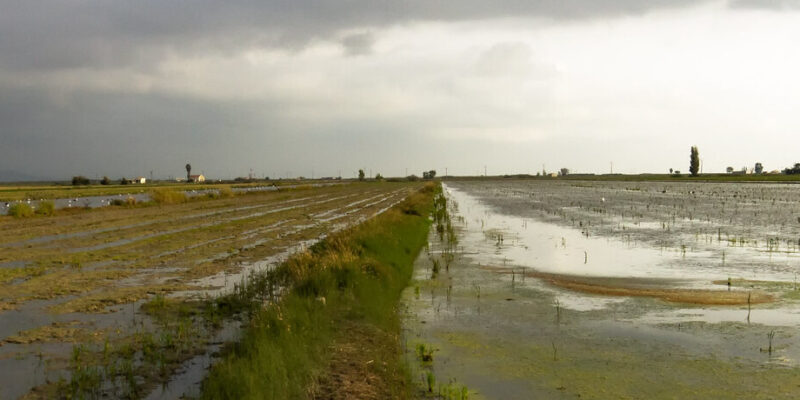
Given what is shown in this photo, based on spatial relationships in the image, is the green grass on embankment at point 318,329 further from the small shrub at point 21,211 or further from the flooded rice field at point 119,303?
the small shrub at point 21,211

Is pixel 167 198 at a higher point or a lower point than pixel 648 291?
Result: higher

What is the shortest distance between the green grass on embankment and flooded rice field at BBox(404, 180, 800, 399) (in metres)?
0.63

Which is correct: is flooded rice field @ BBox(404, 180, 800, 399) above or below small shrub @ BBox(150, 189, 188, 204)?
below

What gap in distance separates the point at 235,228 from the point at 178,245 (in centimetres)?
723

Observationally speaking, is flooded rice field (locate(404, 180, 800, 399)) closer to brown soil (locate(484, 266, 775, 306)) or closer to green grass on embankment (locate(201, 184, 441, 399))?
brown soil (locate(484, 266, 775, 306))

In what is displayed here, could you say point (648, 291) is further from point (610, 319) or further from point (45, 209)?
point (45, 209)

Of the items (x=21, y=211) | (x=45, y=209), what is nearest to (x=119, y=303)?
(x=21, y=211)

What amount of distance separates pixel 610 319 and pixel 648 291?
10.9 feet

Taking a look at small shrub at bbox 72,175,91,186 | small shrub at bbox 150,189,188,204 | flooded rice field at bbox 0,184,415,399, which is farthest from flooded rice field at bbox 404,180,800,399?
small shrub at bbox 72,175,91,186

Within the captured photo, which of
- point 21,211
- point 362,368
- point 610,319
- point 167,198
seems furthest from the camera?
point 167,198

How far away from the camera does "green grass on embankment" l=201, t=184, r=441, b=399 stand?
6906mm

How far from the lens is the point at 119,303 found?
12469mm

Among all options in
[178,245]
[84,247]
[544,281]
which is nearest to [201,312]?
[544,281]

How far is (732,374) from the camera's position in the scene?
8.12 metres
